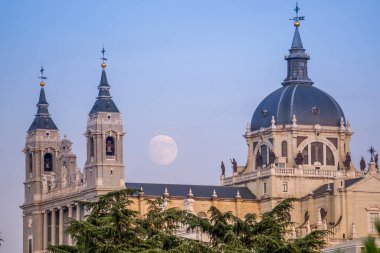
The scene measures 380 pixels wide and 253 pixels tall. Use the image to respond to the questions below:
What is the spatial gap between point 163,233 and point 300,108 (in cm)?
9391

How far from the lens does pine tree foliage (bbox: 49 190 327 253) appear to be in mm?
90938

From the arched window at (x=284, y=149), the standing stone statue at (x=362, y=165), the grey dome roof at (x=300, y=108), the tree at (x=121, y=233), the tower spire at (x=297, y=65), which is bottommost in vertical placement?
the tree at (x=121, y=233)

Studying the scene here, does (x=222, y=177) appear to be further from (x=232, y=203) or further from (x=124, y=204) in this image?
(x=124, y=204)

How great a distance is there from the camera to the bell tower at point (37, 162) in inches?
7490

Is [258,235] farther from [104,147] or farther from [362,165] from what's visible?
[362,165]

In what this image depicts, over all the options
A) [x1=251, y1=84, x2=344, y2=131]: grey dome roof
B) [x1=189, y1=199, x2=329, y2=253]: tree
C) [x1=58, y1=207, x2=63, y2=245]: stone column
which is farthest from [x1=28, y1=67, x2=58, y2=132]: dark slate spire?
[x1=189, y1=199, x2=329, y2=253]: tree

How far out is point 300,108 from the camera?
609 feet

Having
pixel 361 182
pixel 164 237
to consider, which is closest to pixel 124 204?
pixel 164 237

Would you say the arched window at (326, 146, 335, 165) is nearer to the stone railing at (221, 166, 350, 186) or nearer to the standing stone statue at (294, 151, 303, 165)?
the stone railing at (221, 166, 350, 186)

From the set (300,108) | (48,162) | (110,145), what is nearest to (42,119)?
(48,162)

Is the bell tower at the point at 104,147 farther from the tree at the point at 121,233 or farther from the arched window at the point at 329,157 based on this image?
the tree at the point at 121,233

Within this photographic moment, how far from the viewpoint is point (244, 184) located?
186m

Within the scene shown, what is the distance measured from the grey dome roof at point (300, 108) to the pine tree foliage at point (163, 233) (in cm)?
8447

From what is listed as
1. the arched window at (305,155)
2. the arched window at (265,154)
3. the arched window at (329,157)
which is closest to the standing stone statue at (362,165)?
the arched window at (329,157)
